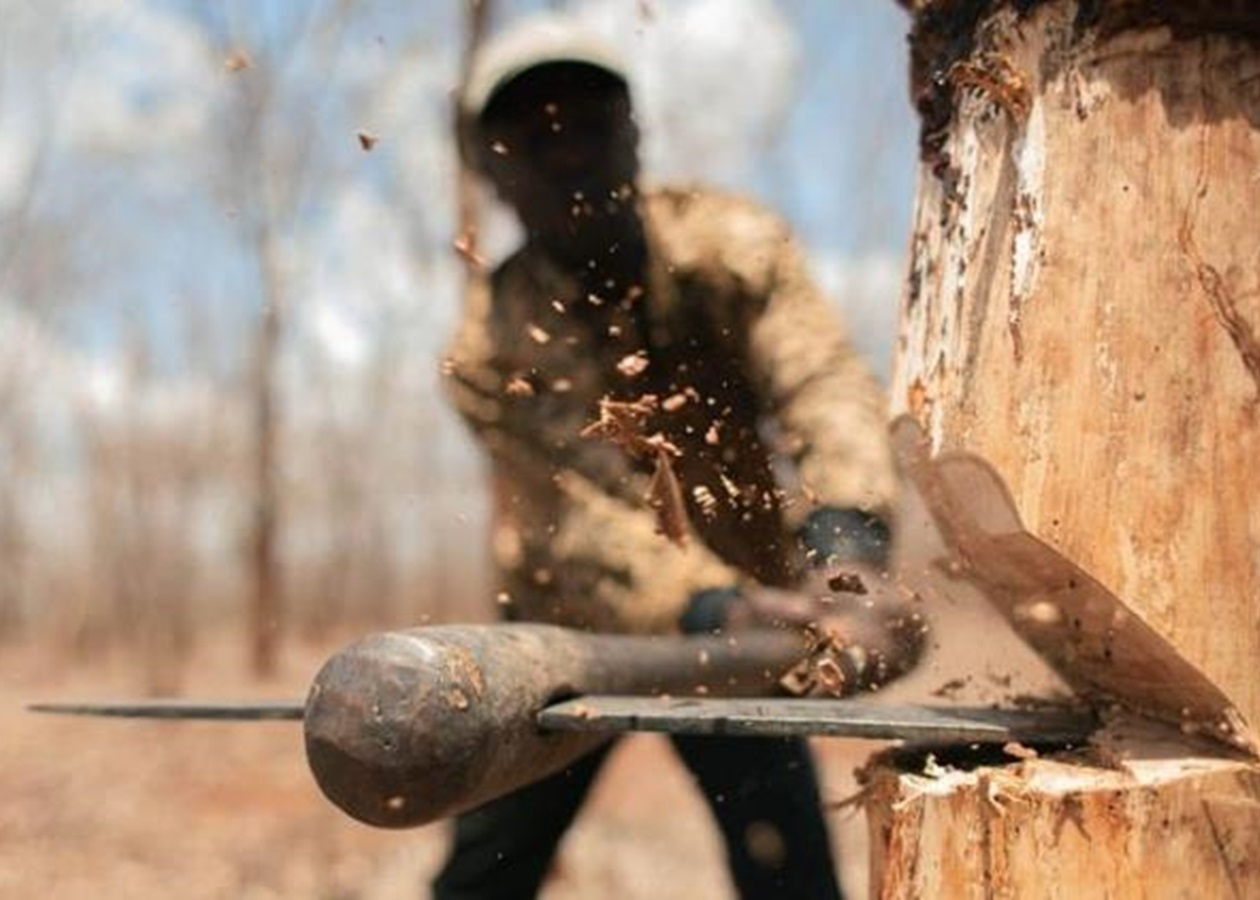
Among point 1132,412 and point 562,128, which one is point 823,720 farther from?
point 562,128

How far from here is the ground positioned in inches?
216

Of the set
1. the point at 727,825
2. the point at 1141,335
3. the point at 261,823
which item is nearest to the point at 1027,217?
the point at 1141,335

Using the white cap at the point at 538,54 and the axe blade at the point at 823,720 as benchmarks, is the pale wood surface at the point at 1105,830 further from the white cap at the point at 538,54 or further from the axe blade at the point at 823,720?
the white cap at the point at 538,54

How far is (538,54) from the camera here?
253 cm

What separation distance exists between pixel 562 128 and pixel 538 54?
123 mm

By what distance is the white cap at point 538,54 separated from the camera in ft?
8.28

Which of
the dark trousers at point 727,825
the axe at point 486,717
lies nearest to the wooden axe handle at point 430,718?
the axe at point 486,717

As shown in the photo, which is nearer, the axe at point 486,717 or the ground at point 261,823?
the axe at point 486,717

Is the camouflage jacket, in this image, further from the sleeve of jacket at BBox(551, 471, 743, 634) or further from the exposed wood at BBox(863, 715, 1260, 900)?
the exposed wood at BBox(863, 715, 1260, 900)

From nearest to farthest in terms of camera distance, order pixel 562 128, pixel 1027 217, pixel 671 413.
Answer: pixel 1027 217, pixel 671 413, pixel 562 128

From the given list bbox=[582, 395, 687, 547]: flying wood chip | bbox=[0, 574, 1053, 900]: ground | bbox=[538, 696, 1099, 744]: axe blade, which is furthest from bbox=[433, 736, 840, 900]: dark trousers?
bbox=[538, 696, 1099, 744]: axe blade

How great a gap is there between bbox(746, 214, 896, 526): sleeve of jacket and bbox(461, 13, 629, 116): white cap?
1.32ft

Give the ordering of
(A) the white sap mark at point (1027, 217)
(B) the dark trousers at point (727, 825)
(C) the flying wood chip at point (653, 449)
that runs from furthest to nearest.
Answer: (B) the dark trousers at point (727, 825) → (C) the flying wood chip at point (653, 449) → (A) the white sap mark at point (1027, 217)

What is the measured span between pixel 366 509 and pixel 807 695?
35398 millimetres
